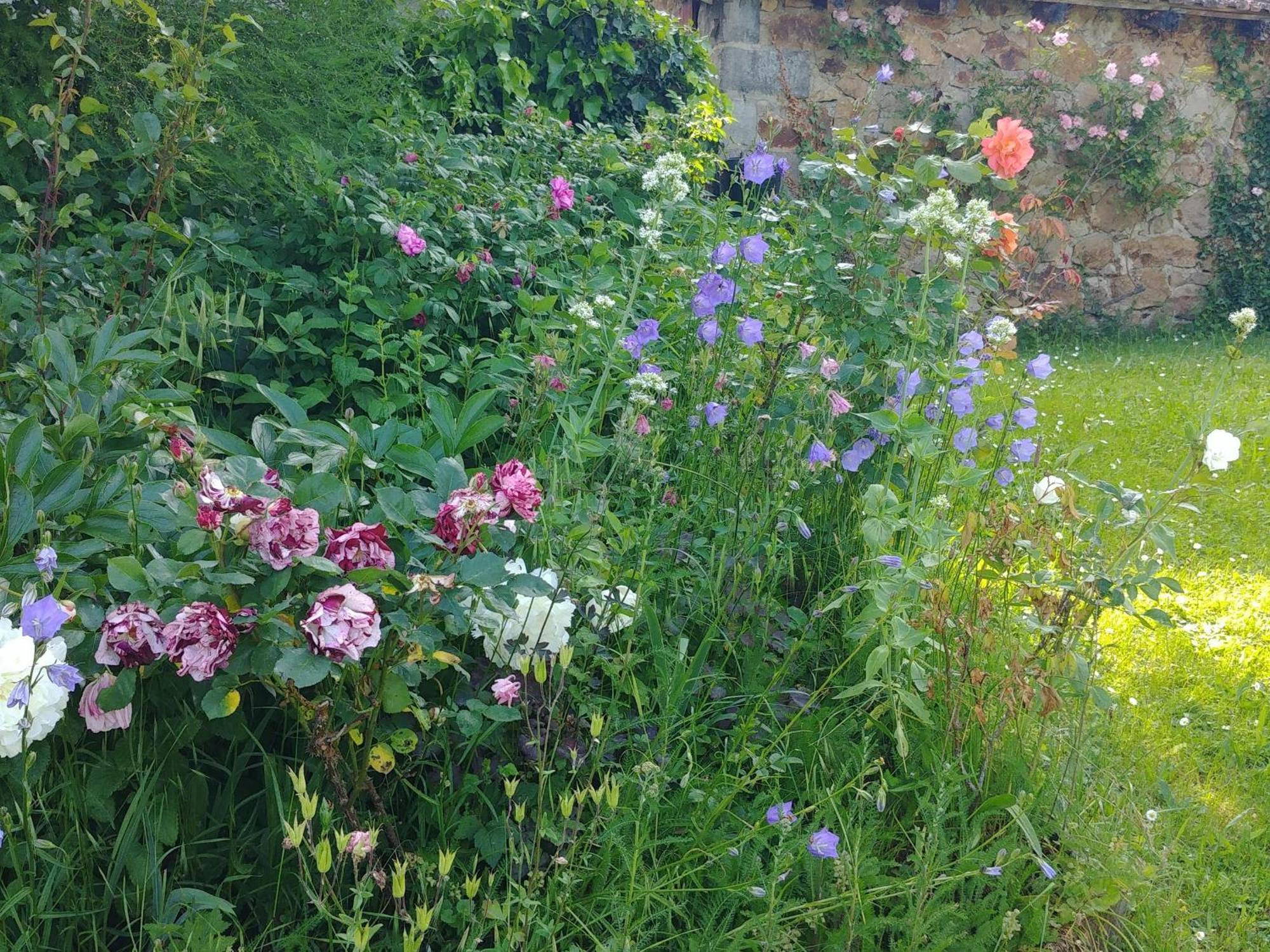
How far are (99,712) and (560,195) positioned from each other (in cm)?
243

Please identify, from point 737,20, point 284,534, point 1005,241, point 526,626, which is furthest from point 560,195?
point 737,20

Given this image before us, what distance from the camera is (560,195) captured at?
3.44 m

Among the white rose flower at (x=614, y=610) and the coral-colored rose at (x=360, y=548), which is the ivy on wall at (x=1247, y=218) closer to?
the white rose flower at (x=614, y=610)

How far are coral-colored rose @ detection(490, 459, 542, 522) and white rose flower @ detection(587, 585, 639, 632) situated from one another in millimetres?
452

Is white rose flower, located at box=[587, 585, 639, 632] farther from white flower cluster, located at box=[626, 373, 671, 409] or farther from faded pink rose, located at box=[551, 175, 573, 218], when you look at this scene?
faded pink rose, located at box=[551, 175, 573, 218]

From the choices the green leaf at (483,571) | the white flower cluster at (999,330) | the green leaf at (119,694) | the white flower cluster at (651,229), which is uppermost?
the white flower cluster at (651,229)

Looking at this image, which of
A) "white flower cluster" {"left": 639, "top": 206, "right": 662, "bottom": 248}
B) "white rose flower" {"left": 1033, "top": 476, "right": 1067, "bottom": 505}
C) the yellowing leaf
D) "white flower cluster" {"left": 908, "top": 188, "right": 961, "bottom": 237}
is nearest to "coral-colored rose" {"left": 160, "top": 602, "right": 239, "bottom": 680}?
the yellowing leaf

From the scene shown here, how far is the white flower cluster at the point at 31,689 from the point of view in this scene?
4.04 ft

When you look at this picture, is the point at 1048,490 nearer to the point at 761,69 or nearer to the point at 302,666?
the point at 302,666

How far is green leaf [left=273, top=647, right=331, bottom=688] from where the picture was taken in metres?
1.31

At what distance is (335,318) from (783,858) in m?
1.93

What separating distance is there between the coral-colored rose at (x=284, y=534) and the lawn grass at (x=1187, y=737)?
1.36 m

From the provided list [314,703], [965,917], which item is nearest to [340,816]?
[314,703]

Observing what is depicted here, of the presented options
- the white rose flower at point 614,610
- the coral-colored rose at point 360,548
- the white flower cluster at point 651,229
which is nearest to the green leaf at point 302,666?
the coral-colored rose at point 360,548
